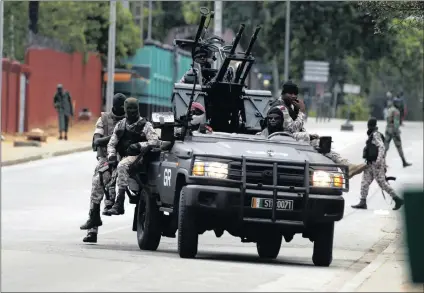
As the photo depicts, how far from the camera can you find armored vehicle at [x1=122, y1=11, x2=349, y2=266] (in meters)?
15.9

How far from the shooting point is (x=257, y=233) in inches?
654

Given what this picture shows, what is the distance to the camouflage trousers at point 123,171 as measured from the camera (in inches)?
709

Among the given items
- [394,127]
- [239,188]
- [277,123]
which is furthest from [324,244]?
[394,127]

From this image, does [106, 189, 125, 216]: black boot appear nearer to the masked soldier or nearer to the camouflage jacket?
the masked soldier

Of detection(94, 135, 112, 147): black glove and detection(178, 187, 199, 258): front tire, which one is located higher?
detection(94, 135, 112, 147): black glove

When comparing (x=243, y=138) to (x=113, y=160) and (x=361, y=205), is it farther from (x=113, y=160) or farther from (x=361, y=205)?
(x=361, y=205)

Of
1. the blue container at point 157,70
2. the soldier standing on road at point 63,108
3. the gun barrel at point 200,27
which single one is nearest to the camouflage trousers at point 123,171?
the gun barrel at point 200,27

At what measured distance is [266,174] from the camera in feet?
52.5

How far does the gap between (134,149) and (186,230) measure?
210 cm

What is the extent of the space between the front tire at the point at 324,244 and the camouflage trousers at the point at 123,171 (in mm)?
2762

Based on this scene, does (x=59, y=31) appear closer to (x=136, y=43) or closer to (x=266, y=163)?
(x=136, y=43)

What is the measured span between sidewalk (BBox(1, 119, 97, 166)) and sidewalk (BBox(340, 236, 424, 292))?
21.9 metres

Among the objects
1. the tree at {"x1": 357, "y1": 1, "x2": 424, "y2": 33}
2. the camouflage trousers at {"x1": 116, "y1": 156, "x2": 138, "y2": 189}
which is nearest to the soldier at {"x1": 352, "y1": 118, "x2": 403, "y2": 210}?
the tree at {"x1": 357, "y1": 1, "x2": 424, "y2": 33}

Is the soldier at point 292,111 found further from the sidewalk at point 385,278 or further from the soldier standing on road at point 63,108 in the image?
the soldier standing on road at point 63,108
